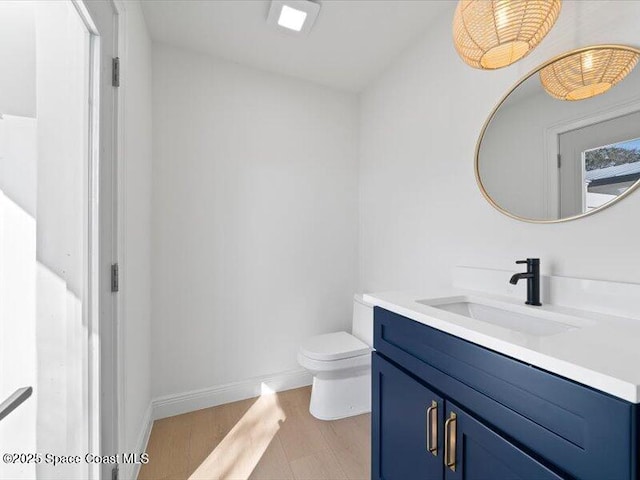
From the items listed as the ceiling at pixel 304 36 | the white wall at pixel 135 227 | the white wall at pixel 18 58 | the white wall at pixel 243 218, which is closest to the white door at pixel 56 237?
the white wall at pixel 18 58

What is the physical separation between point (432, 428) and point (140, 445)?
151 cm

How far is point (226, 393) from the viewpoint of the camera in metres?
2.05

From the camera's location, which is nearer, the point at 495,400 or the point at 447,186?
the point at 495,400

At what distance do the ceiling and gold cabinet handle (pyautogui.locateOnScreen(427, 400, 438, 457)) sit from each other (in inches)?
75.2

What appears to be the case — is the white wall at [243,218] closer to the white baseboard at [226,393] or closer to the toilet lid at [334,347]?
the white baseboard at [226,393]

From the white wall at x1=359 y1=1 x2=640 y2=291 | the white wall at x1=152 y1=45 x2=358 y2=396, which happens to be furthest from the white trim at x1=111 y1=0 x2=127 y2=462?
the white wall at x1=359 y1=1 x2=640 y2=291

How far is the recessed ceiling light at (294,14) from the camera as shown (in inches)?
61.2

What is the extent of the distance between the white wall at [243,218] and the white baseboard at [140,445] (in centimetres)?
17

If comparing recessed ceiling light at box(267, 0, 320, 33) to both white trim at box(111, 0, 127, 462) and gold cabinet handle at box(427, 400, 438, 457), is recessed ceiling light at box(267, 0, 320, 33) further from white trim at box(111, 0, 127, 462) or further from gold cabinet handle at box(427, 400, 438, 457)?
gold cabinet handle at box(427, 400, 438, 457)

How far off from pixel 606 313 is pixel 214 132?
222cm

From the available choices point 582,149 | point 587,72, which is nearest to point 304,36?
Result: point 587,72

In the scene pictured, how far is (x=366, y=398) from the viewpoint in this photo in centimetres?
194

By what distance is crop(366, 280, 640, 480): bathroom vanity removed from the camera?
55 cm

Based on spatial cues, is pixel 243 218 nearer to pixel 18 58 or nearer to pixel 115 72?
pixel 115 72
